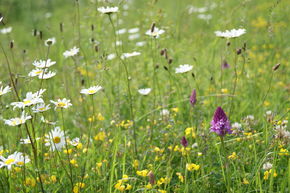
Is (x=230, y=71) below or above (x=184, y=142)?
below

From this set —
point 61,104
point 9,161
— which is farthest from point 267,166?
point 9,161

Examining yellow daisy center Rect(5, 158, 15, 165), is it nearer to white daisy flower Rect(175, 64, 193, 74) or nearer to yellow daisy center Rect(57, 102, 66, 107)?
yellow daisy center Rect(57, 102, 66, 107)

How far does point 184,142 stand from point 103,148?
63cm

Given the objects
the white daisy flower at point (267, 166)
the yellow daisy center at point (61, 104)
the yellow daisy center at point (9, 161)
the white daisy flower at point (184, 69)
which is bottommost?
the white daisy flower at point (267, 166)

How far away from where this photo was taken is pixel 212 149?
2.00m

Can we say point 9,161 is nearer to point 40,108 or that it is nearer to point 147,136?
point 40,108

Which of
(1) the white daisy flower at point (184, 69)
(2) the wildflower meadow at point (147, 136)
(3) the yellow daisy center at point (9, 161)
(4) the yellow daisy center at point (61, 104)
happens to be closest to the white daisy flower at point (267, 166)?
(2) the wildflower meadow at point (147, 136)

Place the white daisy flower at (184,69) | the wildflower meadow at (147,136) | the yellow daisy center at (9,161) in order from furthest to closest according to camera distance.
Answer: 1. the white daisy flower at (184,69)
2. the wildflower meadow at (147,136)
3. the yellow daisy center at (9,161)

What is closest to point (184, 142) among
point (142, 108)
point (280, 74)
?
point (142, 108)

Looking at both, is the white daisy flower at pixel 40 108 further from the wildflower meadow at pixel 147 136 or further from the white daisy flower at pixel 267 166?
the white daisy flower at pixel 267 166

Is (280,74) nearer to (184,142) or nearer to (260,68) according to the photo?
(260,68)

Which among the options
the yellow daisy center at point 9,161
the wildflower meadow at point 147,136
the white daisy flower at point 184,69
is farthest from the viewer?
the white daisy flower at point 184,69

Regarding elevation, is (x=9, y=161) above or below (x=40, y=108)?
below

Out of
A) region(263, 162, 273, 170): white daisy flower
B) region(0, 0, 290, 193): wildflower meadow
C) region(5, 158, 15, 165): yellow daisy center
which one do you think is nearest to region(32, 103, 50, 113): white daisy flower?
region(0, 0, 290, 193): wildflower meadow
